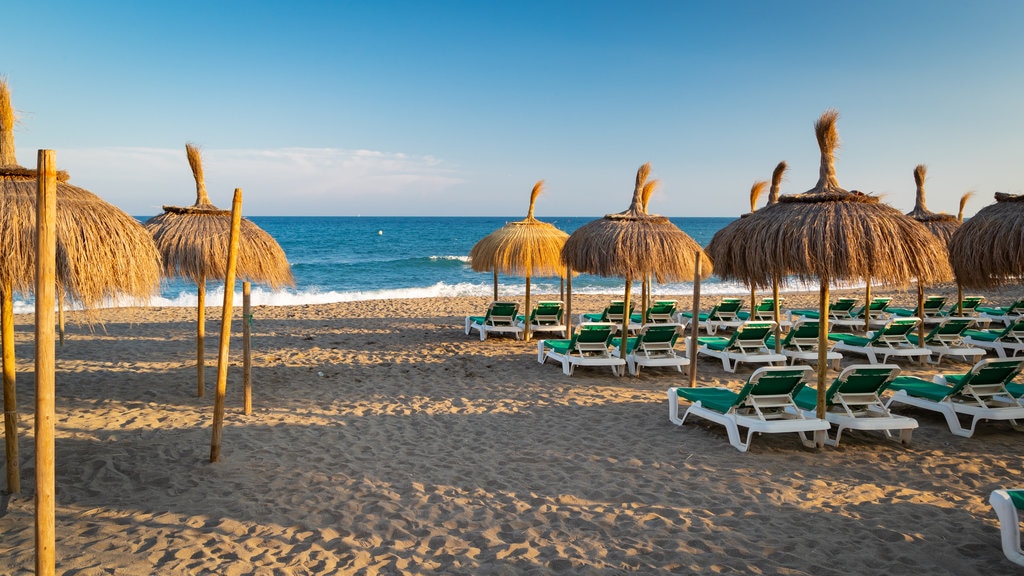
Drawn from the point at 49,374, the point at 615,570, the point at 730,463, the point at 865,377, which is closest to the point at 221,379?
the point at 49,374

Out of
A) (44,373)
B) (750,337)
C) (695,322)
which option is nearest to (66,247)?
(44,373)

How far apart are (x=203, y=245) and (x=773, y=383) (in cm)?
568

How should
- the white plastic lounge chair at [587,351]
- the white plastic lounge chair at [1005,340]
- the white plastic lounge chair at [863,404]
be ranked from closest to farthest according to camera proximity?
1. the white plastic lounge chair at [863,404]
2. the white plastic lounge chair at [587,351]
3. the white plastic lounge chair at [1005,340]

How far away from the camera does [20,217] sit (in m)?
3.53

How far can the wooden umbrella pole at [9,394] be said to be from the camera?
12.3 ft

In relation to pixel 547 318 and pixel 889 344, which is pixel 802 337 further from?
pixel 547 318

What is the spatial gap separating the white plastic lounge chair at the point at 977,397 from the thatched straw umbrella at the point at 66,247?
21.6ft

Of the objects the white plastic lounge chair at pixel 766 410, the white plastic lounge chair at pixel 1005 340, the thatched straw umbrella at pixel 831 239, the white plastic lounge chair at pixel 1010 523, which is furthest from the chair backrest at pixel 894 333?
the white plastic lounge chair at pixel 1010 523

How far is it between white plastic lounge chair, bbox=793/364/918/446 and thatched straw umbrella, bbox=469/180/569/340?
540 cm

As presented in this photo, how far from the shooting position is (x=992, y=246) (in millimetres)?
5352

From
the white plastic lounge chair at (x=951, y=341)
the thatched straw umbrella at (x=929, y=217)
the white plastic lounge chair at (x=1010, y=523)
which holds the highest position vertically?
the thatched straw umbrella at (x=929, y=217)

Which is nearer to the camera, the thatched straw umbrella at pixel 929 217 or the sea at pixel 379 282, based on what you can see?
the thatched straw umbrella at pixel 929 217

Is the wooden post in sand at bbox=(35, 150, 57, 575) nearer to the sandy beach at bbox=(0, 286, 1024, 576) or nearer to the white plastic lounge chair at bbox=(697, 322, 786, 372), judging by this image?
the sandy beach at bbox=(0, 286, 1024, 576)

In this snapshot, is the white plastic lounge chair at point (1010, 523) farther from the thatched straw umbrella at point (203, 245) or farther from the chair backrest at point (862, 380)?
the thatched straw umbrella at point (203, 245)
